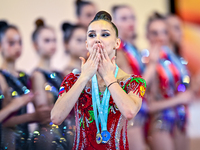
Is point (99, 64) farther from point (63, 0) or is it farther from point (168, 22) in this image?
point (168, 22)

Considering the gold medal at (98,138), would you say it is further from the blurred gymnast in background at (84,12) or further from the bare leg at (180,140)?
the blurred gymnast in background at (84,12)

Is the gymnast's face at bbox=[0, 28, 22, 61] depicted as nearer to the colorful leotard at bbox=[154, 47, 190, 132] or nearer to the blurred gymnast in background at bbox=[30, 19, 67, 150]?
the blurred gymnast in background at bbox=[30, 19, 67, 150]

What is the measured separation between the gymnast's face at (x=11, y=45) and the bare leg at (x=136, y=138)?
1.24 meters

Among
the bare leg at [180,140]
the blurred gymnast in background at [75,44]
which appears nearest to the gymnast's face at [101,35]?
the blurred gymnast in background at [75,44]

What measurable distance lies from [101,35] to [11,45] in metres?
1.37

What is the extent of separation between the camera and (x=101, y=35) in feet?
4.46

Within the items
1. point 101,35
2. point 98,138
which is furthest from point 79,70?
point 98,138

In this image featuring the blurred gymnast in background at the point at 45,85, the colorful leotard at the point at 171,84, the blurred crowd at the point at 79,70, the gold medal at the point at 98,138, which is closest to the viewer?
the gold medal at the point at 98,138

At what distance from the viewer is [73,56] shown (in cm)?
265

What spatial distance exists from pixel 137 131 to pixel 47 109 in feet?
2.78

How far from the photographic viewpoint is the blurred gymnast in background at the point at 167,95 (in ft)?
8.69

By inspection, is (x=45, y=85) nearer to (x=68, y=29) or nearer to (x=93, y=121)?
(x=68, y=29)

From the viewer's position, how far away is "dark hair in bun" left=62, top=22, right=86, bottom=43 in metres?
2.67

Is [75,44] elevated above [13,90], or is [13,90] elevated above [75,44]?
[75,44]
